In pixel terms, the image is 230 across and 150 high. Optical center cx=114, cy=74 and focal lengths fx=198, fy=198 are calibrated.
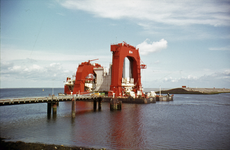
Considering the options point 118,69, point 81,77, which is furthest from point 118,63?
point 81,77

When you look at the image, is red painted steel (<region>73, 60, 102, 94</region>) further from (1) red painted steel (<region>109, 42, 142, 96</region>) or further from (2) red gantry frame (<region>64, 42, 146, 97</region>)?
(1) red painted steel (<region>109, 42, 142, 96</region>)

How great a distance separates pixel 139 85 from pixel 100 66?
18595 mm

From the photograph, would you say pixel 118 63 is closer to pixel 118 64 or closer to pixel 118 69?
pixel 118 64

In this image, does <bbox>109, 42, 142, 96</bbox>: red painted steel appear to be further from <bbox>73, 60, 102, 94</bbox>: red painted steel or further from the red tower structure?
<bbox>73, 60, 102, 94</bbox>: red painted steel

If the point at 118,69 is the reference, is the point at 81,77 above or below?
below

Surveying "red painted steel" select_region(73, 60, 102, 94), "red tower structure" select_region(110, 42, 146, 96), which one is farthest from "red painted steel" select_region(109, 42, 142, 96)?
"red painted steel" select_region(73, 60, 102, 94)

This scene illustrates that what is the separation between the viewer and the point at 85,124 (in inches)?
1137

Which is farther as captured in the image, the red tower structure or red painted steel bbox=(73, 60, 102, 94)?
red painted steel bbox=(73, 60, 102, 94)

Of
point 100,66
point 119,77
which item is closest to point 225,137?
point 119,77

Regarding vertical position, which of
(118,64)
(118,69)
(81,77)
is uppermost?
(118,64)

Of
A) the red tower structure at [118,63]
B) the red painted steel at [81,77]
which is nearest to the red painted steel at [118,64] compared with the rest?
the red tower structure at [118,63]

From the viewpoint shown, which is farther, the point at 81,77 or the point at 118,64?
the point at 81,77

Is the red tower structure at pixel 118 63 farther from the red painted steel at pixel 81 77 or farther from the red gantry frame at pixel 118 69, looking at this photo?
the red painted steel at pixel 81 77

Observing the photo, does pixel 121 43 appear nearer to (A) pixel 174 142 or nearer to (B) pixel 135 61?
(B) pixel 135 61
